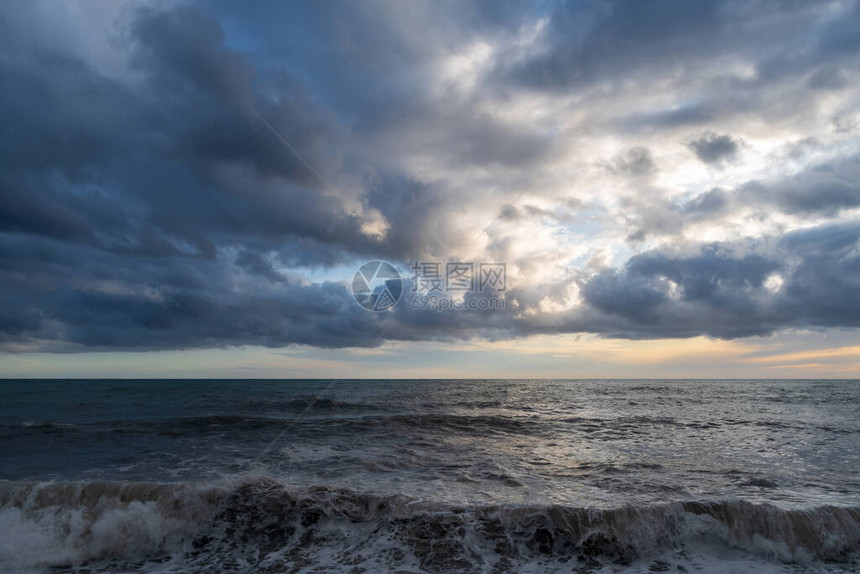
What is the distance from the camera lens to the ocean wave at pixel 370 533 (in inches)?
305

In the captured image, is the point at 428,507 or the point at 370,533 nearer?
the point at 370,533

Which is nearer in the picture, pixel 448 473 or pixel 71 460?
pixel 448 473

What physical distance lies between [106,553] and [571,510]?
30.2 feet

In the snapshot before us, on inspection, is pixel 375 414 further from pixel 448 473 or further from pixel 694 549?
pixel 694 549

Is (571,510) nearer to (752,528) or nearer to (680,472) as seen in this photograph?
(752,528)

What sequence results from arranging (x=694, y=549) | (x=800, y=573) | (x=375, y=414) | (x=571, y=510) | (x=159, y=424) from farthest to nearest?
(x=375, y=414) → (x=159, y=424) → (x=571, y=510) → (x=694, y=549) → (x=800, y=573)

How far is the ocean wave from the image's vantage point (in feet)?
25.4

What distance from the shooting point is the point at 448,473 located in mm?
12500

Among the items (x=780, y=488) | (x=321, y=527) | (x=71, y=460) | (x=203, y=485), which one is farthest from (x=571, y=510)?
(x=71, y=460)

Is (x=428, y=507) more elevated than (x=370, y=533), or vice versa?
(x=428, y=507)

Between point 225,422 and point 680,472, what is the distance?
21.1m

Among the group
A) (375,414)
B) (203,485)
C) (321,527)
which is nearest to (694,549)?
(321,527)

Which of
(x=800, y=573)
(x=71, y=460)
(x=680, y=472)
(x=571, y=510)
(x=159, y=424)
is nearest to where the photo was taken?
(x=800, y=573)

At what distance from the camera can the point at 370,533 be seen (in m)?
8.63
